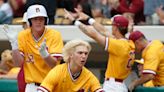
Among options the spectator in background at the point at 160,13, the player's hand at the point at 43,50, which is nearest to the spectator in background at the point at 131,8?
the spectator in background at the point at 160,13

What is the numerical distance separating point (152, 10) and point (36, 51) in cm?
451

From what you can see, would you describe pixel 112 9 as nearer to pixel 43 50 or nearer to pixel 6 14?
pixel 6 14

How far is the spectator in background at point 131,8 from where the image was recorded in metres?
12.8

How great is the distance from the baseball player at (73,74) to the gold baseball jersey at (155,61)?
1.56m

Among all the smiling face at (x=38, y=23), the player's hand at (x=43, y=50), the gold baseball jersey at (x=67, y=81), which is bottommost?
the gold baseball jersey at (x=67, y=81)

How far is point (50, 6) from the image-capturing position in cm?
1188

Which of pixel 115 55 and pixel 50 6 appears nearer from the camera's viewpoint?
pixel 115 55

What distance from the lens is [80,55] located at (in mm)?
8047

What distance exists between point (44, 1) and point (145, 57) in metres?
2.70

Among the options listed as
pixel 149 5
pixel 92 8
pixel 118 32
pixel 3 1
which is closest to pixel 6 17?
pixel 3 1

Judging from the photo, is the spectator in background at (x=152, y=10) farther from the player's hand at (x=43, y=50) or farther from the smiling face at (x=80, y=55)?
the smiling face at (x=80, y=55)

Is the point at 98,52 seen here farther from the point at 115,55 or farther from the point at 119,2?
the point at 115,55

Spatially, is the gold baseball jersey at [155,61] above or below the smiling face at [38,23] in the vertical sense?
below

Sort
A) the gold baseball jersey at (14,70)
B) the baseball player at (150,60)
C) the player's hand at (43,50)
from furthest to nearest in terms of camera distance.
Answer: the gold baseball jersey at (14,70)
the baseball player at (150,60)
the player's hand at (43,50)
